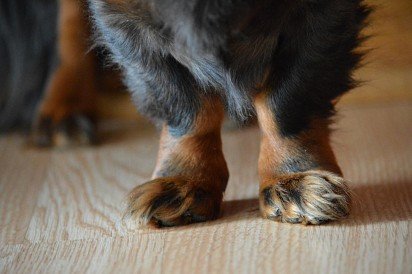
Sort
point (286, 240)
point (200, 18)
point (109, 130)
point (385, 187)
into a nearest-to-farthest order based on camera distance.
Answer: point (200, 18), point (286, 240), point (385, 187), point (109, 130)

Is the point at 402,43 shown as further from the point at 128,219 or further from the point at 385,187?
the point at 128,219

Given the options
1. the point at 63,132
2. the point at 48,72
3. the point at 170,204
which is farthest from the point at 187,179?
the point at 48,72

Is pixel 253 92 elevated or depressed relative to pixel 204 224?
elevated

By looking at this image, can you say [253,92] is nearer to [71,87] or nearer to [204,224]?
[204,224]

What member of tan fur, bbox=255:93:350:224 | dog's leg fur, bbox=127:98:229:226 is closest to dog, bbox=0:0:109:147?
dog's leg fur, bbox=127:98:229:226

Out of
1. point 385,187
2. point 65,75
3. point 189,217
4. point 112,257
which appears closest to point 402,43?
point 385,187
